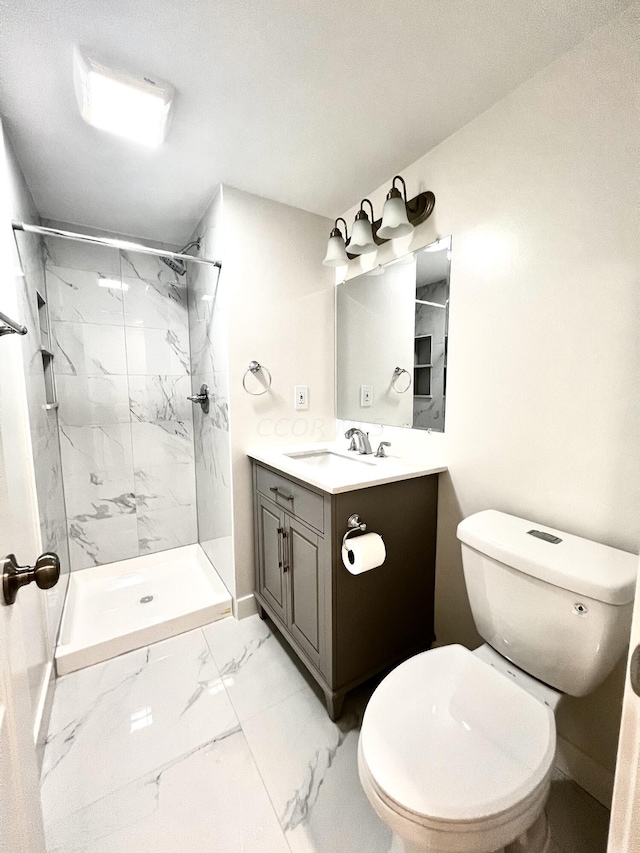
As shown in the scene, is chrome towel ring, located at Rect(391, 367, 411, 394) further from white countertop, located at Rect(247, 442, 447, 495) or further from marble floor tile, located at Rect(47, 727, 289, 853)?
marble floor tile, located at Rect(47, 727, 289, 853)

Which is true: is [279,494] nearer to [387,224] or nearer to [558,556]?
[558,556]

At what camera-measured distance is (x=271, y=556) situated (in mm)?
1704

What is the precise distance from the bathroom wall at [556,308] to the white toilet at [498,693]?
0.67ft

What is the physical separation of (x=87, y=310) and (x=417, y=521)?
229 cm

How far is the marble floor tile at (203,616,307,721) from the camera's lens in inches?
55.7

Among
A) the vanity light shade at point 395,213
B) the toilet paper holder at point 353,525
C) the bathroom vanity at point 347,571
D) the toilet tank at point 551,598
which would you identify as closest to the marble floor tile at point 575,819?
the toilet tank at point 551,598

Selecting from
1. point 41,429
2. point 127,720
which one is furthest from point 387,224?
point 127,720

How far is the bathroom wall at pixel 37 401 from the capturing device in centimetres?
141

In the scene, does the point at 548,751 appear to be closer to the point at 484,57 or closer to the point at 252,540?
the point at 252,540

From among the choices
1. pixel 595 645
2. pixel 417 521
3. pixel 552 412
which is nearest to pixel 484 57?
pixel 552 412

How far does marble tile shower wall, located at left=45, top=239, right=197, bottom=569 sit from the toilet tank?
210 cm

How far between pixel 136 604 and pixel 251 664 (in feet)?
2.77

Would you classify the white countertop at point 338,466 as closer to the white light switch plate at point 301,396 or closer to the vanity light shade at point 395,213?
the white light switch plate at point 301,396

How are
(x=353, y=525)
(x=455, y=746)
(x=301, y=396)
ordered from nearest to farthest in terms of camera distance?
(x=455, y=746) → (x=353, y=525) → (x=301, y=396)
